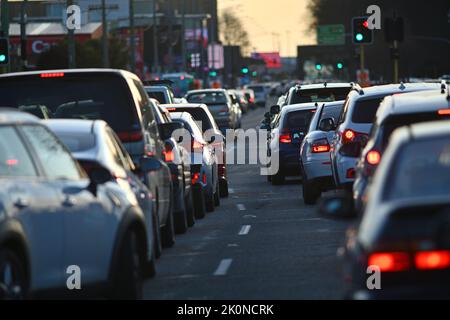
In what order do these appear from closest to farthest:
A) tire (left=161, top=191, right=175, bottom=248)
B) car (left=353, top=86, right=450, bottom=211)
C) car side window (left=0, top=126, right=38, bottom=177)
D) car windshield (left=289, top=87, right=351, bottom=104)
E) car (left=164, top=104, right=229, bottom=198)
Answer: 1. car side window (left=0, top=126, right=38, bottom=177)
2. car (left=353, top=86, right=450, bottom=211)
3. tire (left=161, top=191, right=175, bottom=248)
4. car (left=164, top=104, right=229, bottom=198)
5. car windshield (left=289, top=87, right=351, bottom=104)

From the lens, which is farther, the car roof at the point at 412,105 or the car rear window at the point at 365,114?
the car rear window at the point at 365,114

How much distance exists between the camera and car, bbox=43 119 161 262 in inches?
486

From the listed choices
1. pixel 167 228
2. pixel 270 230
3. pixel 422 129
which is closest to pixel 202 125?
→ pixel 270 230

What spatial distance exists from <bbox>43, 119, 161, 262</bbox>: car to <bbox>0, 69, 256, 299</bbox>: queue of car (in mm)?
11

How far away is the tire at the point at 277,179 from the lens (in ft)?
93.5

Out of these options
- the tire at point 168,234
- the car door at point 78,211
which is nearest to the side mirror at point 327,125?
the tire at point 168,234

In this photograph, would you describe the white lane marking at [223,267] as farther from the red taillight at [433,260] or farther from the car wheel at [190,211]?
the red taillight at [433,260]

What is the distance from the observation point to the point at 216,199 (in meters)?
23.8

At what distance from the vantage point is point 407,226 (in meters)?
7.84

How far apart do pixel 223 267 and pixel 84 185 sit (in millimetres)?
3894

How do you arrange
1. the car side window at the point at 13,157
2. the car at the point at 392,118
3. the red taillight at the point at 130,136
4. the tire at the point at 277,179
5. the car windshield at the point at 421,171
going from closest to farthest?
the car windshield at the point at 421,171 → the car side window at the point at 13,157 → the car at the point at 392,118 → the red taillight at the point at 130,136 → the tire at the point at 277,179

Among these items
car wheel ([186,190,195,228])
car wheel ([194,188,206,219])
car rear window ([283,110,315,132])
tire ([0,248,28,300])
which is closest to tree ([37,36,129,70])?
car rear window ([283,110,315,132])

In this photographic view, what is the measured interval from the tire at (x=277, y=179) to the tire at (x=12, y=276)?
19062 millimetres

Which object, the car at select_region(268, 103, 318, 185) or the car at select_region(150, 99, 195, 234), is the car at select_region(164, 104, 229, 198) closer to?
the car at select_region(268, 103, 318, 185)
